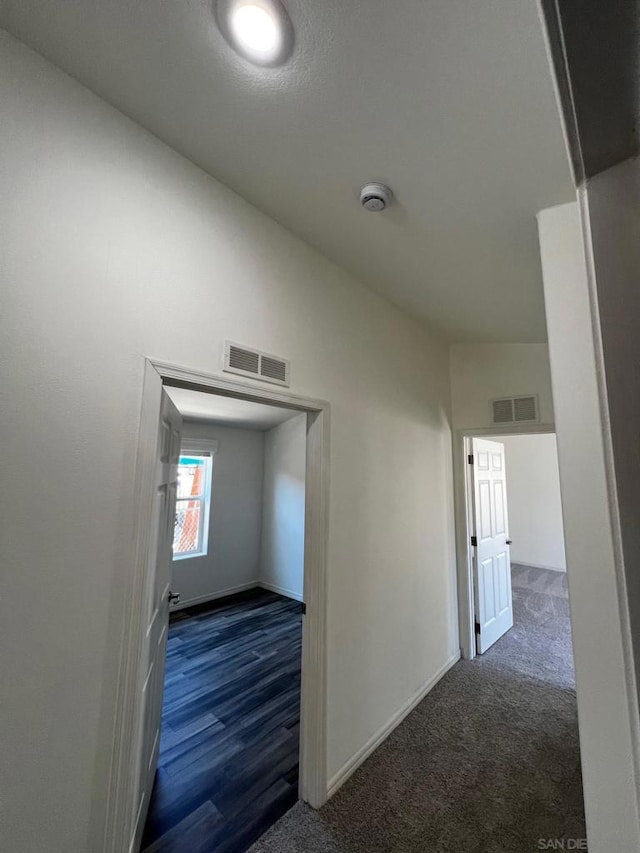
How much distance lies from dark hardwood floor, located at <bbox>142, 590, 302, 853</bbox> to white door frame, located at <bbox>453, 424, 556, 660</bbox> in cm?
159

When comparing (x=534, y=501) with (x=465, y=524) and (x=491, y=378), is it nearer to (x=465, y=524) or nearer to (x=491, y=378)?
(x=465, y=524)

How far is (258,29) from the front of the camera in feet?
3.23

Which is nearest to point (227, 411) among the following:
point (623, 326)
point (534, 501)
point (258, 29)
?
point (258, 29)

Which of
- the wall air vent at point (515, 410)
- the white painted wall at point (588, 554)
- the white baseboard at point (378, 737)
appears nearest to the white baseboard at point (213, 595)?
the white baseboard at point (378, 737)

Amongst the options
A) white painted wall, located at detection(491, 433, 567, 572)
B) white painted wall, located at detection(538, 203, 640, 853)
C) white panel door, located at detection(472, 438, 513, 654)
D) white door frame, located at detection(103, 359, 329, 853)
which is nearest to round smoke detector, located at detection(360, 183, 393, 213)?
white painted wall, located at detection(538, 203, 640, 853)

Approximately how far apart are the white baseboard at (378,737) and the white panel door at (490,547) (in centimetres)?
68

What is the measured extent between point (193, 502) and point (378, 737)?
351cm

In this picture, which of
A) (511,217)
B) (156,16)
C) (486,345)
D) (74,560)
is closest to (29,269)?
(156,16)

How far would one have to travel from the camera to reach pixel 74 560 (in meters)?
1.10

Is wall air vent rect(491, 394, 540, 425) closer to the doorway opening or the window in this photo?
the doorway opening

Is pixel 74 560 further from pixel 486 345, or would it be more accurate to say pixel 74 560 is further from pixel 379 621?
pixel 486 345

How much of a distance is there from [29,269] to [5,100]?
0.51 metres

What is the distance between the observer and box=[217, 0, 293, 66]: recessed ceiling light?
93cm

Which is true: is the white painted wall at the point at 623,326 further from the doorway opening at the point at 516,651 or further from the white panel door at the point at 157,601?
the doorway opening at the point at 516,651
